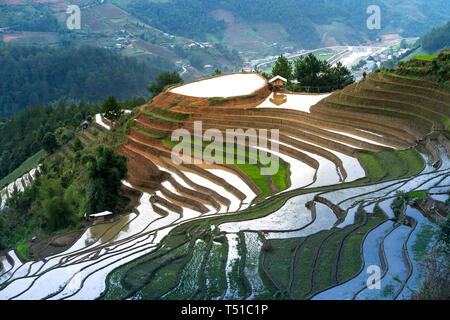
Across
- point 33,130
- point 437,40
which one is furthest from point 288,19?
point 33,130

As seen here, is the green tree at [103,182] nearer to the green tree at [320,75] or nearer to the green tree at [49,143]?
the green tree at [320,75]

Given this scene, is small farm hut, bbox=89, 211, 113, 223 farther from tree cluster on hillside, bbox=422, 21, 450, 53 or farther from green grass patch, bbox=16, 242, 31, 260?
tree cluster on hillside, bbox=422, 21, 450, 53

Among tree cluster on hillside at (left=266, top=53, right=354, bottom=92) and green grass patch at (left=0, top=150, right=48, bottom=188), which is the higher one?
tree cluster on hillside at (left=266, top=53, right=354, bottom=92)

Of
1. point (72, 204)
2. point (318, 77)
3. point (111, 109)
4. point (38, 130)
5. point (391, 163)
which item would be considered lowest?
point (38, 130)

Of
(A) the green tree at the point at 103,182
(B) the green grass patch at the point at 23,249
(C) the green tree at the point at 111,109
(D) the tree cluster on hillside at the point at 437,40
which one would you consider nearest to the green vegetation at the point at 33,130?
(C) the green tree at the point at 111,109

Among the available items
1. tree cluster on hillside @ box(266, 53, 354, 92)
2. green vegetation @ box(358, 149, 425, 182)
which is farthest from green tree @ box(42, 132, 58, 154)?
green vegetation @ box(358, 149, 425, 182)

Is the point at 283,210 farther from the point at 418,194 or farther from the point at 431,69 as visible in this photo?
the point at 431,69
